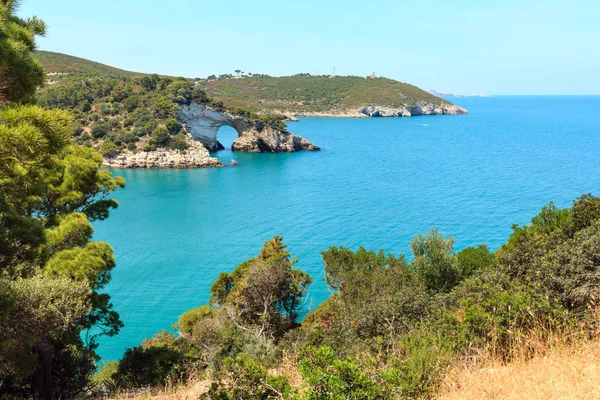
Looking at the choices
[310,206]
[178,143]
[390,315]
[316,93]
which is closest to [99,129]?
[178,143]

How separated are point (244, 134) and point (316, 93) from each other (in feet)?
286

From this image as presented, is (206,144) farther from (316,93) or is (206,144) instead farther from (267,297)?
(316,93)

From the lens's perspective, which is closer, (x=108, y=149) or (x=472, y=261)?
(x=472, y=261)

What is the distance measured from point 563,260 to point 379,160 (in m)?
56.1

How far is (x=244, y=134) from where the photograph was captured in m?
74.6

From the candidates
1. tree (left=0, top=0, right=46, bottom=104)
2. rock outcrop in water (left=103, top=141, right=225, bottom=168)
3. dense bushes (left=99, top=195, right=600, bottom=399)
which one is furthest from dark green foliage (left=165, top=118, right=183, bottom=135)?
tree (left=0, top=0, right=46, bottom=104)

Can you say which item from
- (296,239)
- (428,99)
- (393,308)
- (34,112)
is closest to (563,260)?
(393,308)

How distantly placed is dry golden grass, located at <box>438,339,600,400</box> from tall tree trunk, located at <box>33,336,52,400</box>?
8086 millimetres

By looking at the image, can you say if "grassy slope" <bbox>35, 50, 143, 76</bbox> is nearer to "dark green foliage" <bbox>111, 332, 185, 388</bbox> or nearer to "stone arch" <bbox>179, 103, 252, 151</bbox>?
"stone arch" <bbox>179, 103, 252, 151</bbox>

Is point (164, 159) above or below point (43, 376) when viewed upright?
above

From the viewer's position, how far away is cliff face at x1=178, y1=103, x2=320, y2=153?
68.8 meters

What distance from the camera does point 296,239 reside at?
29875 mm

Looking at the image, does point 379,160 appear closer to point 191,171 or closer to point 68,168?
point 191,171

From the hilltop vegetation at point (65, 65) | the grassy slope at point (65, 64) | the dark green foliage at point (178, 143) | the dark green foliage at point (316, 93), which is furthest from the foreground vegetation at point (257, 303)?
the dark green foliage at point (316, 93)
